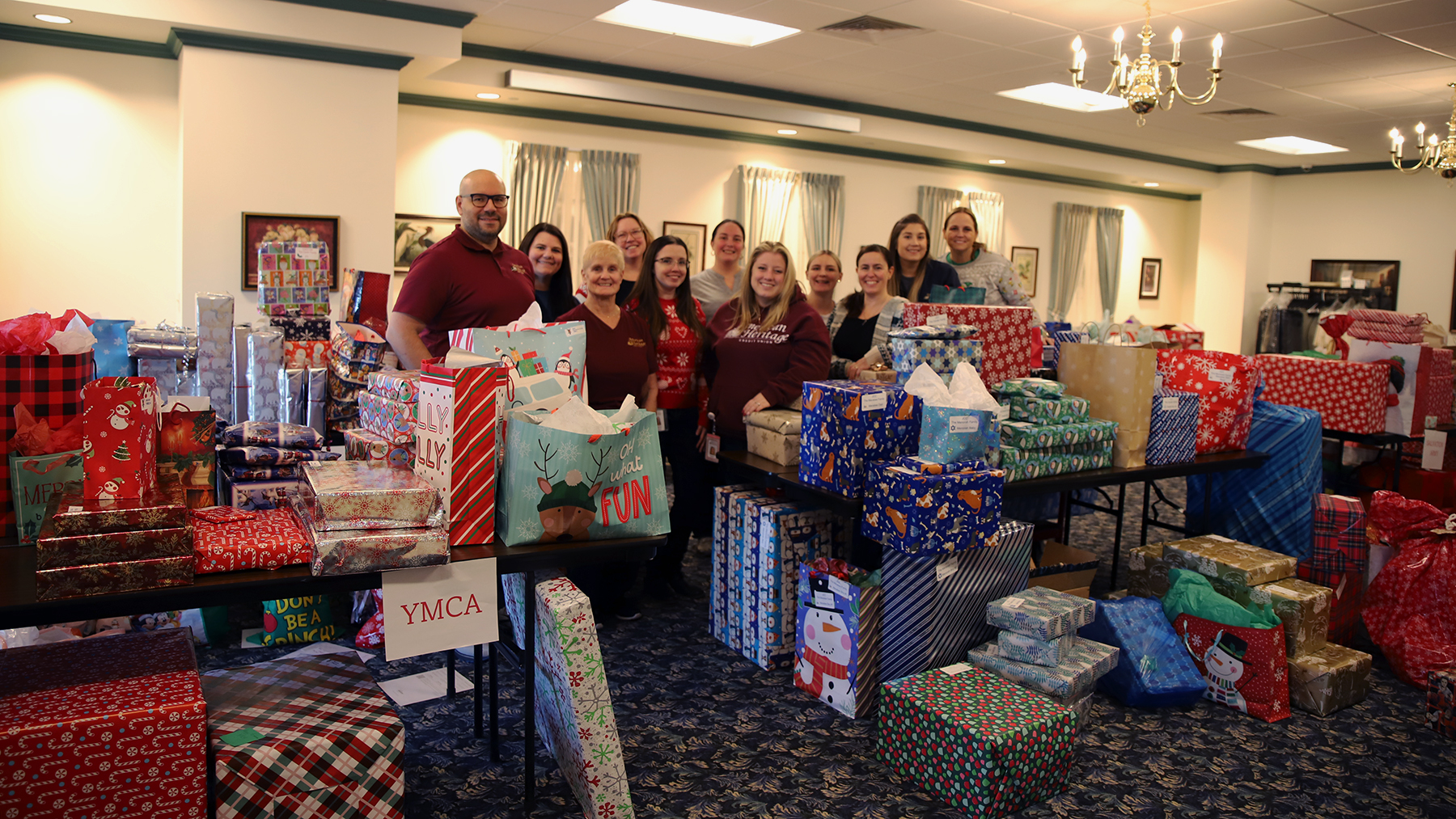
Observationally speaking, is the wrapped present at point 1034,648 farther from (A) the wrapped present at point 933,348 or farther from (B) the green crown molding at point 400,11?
(B) the green crown molding at point 400,11

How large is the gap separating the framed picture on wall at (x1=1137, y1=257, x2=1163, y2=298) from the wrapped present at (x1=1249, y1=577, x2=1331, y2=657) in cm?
1051

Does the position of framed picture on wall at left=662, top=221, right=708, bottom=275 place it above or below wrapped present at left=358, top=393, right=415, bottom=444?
above

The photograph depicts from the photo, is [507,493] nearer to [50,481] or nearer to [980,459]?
[50,481]

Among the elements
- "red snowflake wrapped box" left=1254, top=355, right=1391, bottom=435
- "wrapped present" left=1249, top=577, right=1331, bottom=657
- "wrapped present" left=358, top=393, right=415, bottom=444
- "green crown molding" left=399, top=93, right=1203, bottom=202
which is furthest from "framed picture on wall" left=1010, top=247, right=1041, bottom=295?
"wrapped present" left=358, top=393, right=415, bottom=444

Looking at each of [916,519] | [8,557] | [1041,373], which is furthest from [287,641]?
[1041,373]

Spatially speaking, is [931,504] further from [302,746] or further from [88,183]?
[88,183]

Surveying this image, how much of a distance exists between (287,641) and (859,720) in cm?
205

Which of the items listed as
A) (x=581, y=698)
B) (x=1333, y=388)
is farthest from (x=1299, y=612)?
(x=581, y=698)

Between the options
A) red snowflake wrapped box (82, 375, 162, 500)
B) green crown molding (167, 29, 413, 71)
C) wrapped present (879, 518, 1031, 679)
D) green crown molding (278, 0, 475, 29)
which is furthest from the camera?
green crown molding (278, 0, 475, 29)

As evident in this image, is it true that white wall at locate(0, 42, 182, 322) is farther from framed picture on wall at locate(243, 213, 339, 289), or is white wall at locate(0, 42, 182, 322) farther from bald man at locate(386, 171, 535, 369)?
bald man at locate(386, 171, 535, 369)

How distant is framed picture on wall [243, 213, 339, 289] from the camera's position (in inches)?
227

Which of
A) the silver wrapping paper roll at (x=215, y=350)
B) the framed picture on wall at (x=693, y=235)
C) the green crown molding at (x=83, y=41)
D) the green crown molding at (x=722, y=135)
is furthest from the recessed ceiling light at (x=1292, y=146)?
the silver wrapping paper roll at (x=215, y=350)

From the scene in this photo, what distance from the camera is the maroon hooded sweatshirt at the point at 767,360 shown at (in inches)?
147

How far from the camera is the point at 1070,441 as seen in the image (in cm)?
337
